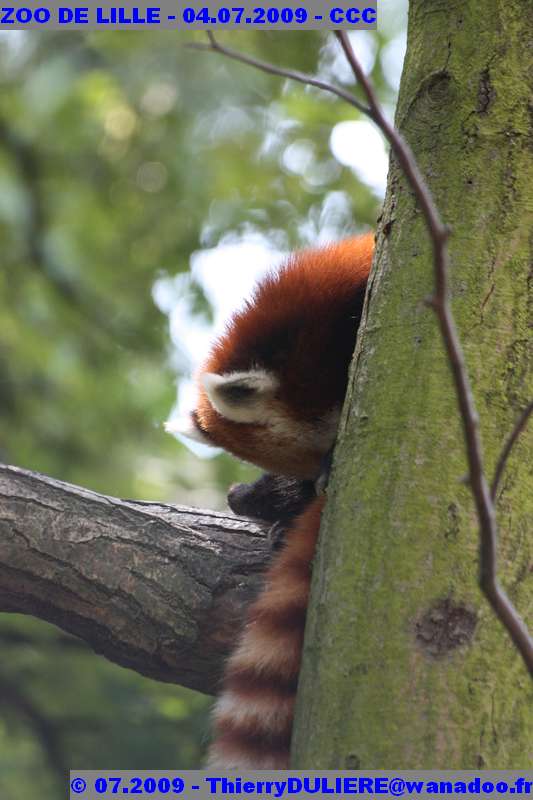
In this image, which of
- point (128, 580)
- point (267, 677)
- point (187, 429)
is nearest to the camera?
point (267, 677)

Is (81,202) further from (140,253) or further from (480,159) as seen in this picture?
(480,159)

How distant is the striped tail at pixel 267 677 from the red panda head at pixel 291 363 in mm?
417

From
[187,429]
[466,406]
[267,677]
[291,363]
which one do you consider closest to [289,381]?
[291,363]

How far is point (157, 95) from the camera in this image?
15.6 feet

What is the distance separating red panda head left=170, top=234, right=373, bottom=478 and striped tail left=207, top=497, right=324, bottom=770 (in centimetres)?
42

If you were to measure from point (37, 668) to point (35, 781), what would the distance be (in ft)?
1.75

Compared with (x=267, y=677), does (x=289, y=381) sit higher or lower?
higher

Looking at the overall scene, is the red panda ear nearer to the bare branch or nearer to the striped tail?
the striped tail

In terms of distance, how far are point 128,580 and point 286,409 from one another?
1.79 feet

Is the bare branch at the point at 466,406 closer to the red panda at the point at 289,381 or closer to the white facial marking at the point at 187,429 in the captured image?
the red panda at the point at 289,381

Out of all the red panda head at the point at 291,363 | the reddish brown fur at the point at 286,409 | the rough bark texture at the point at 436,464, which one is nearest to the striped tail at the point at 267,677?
the reddish brown fur at the point at 286,409

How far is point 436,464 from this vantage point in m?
1.50

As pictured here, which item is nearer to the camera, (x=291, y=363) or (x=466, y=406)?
(x=466, y=406)

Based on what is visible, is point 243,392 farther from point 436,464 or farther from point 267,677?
point 436,464
